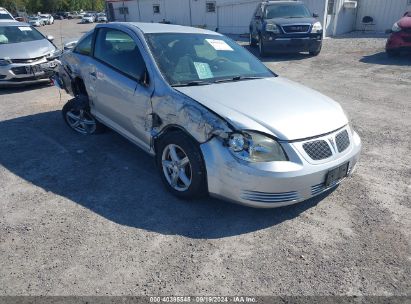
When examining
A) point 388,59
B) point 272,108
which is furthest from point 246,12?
point 272,108

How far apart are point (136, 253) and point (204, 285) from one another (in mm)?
646

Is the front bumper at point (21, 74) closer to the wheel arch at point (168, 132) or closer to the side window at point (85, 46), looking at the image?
the side window at point (85, 46)

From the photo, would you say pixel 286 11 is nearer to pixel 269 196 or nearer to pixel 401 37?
pixel 401 37

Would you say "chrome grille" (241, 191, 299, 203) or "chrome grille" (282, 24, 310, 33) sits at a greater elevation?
"chrome grille" (282, 24, 310, 33)

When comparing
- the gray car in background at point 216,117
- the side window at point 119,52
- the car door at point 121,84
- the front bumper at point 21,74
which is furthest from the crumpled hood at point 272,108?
the front bumper at point 21,74

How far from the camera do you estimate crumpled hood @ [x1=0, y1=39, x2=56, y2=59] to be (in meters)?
7.56

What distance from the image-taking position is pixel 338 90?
25.7ft

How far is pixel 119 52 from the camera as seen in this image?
418cm

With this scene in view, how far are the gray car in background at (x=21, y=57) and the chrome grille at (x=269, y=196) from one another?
6.79 meters

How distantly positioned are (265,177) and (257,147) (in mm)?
261

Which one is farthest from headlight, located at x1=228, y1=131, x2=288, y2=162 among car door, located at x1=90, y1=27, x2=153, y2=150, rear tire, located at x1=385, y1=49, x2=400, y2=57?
rear tire, located at x1=385, y1=49, x2=400, y2=57

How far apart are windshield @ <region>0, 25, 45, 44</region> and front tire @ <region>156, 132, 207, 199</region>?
274 inches

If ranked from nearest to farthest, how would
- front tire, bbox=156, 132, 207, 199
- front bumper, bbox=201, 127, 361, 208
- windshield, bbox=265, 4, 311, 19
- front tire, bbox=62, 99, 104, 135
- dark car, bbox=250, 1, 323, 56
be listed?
front bumper, bbox=201, 127, 361, 208
front tire, bbox=156, 132, 207, 199
front tire, bbox=62, 99, 104, 135
dark car, bbox=250, 1, 323, 56
windshield, bbox=265, 4, 311, 19

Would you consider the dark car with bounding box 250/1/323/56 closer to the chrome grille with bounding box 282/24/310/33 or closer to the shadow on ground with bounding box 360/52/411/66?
the chrome grille with bounding box 282/24/310/33
